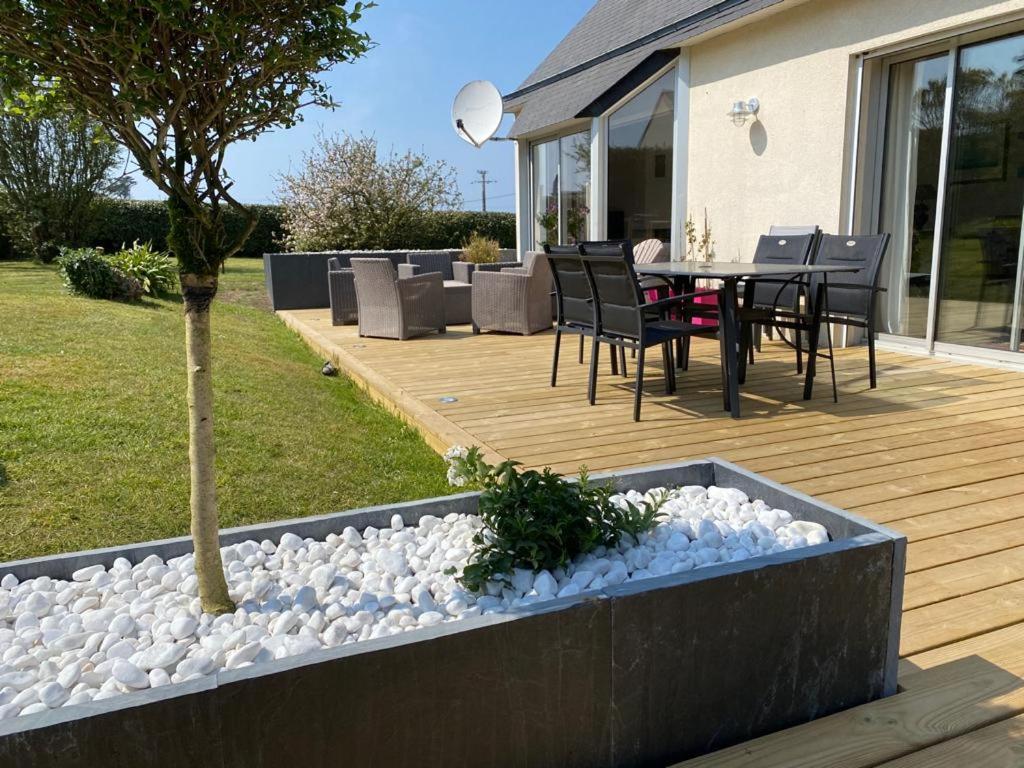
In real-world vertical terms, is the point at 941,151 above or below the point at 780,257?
above

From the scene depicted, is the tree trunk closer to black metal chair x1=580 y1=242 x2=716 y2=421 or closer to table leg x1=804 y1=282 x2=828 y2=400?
black metal chair x1=580 y1=242 x2=716 y2=421

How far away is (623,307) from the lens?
4.14 meters

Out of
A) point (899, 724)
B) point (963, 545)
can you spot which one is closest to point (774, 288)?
point (963, 545)

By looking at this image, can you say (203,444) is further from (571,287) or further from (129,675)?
(571,287)

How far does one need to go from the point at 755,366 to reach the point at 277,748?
4894 mm

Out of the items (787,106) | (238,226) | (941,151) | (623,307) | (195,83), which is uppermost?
(787,106)

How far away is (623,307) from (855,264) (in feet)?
5.42

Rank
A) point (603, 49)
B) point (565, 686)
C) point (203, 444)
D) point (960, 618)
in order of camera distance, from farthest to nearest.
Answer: point (603, 49), point (960, 618), point (203, 444), point (565, 686)

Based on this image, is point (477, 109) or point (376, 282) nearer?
point (376, 282)

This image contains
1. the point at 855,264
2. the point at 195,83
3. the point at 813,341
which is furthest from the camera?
the point at 855,264

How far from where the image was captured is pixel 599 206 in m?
9.47

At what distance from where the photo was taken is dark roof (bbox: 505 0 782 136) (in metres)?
7.13

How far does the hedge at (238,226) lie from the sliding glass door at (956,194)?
29.4 feet

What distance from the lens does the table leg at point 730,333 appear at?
13.3 ft
